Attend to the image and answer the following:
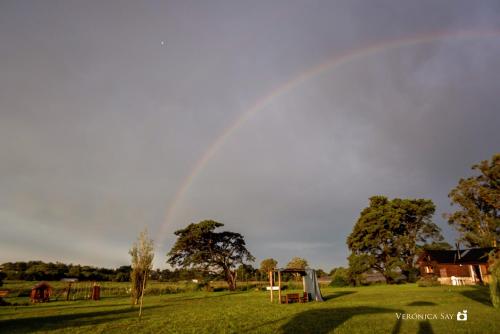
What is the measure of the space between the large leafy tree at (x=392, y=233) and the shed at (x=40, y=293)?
4726 cm

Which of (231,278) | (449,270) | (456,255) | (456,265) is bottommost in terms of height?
(231,278)

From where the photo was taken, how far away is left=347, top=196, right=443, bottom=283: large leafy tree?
2178 inches

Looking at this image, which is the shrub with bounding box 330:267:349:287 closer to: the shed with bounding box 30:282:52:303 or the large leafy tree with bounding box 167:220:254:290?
the large leafy tree with bounding box 167:220:254:290

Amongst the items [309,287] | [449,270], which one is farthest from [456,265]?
[309,287]

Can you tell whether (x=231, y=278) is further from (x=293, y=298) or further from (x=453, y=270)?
(x=453, y=270)

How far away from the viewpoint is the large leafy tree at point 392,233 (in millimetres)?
55312

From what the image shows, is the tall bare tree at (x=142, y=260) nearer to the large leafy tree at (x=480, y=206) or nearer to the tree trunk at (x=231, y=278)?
the tree trunk at (x=231, y=278)

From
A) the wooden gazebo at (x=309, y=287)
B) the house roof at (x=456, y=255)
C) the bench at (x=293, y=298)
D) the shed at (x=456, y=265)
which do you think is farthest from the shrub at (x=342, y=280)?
the bench at (x=293, y=298)

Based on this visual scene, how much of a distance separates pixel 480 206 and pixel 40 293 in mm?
69786

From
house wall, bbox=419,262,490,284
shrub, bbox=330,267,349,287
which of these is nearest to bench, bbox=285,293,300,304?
house wall, bbox=419,262,490,284

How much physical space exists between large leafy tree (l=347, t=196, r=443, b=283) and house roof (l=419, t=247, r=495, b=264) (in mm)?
2191

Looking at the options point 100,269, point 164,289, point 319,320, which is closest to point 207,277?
point 164,289

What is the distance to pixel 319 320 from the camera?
15336mm

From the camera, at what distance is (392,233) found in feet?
186
